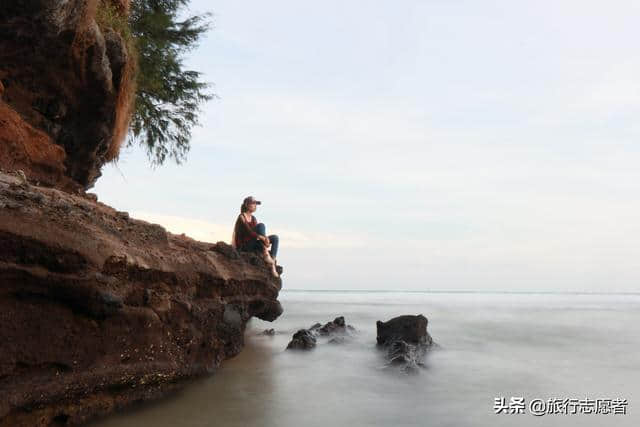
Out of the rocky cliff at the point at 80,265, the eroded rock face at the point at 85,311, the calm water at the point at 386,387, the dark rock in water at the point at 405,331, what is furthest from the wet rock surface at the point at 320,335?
the eroded rock face at the point at 85,311

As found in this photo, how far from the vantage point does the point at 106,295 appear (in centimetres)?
448

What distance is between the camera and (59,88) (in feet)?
24.0

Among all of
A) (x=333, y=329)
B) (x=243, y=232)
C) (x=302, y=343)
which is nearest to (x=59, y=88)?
(x=243, y=232)

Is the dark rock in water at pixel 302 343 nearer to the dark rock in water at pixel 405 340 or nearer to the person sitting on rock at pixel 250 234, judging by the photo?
the person sitting on rock at pixel 250 234

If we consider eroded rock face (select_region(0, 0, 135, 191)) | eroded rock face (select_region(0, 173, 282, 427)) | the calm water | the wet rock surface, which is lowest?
the calm water

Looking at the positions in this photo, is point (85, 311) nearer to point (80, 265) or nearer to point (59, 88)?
point (80, 265)

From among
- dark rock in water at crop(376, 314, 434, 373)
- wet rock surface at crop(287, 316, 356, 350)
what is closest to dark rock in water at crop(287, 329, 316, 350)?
wet rock surface at crop(287, 316, 356, 350)

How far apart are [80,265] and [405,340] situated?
7.63 meters

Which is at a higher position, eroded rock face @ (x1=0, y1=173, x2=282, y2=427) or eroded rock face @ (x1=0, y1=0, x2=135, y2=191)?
eroded rock face @ (x1=0, y1=0, x2=135, y2=191)

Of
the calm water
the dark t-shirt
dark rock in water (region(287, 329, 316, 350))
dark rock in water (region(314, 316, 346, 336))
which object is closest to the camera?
the calm water

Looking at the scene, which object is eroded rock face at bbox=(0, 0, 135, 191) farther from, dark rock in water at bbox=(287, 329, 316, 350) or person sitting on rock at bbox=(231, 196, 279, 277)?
dark rock in water at bbox=(287, 329, 316, 350)

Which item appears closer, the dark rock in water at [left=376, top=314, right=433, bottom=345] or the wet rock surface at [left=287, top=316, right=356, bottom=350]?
the wet rock surface at [left=287, top=316, right=356, bottom=350]

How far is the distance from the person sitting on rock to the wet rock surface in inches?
62.8

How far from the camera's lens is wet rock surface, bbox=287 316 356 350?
10109 mm
